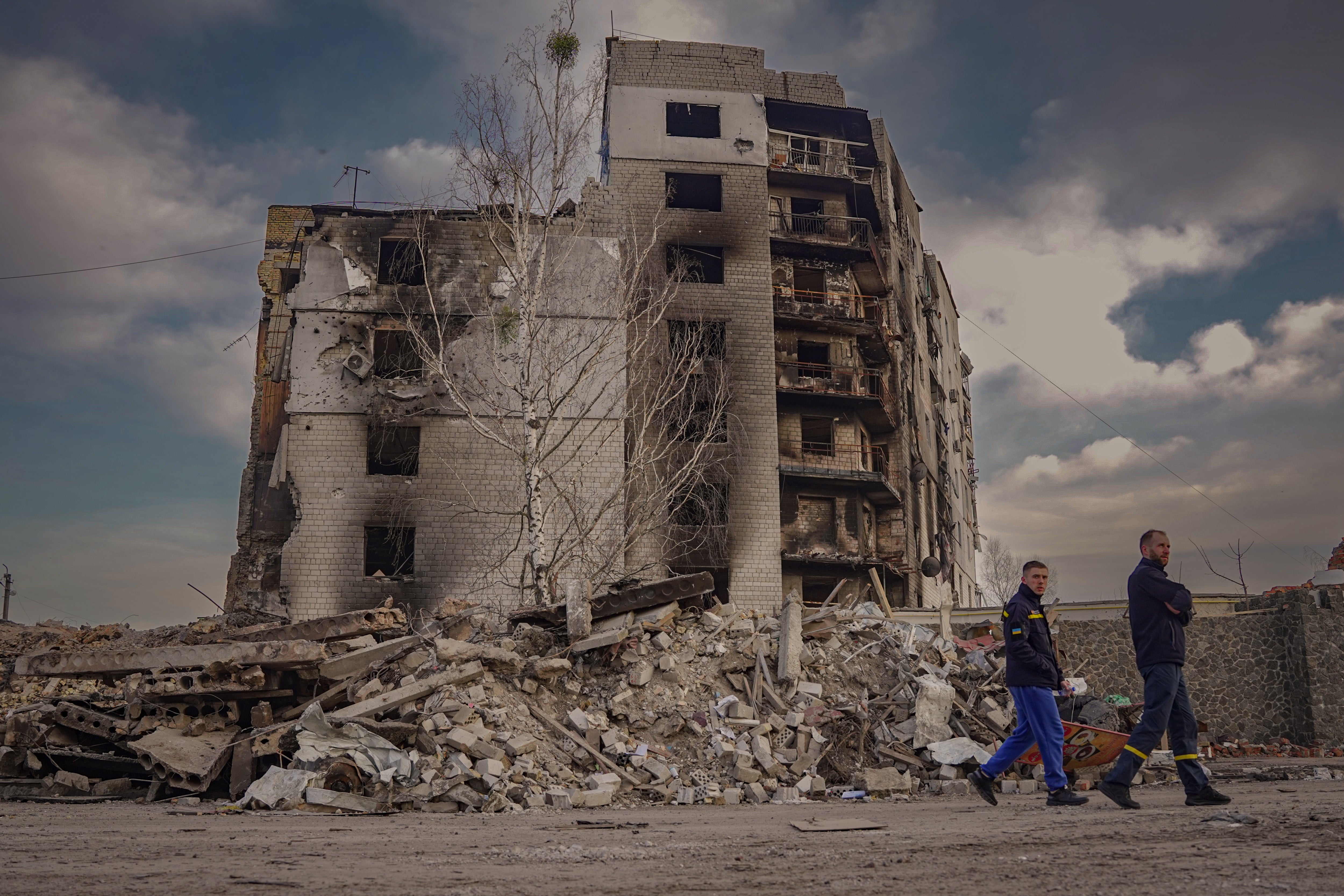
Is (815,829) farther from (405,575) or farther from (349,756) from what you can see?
(405,575)

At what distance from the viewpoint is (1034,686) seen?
6.91 meters

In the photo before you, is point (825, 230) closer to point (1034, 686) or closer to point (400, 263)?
point (400, 263)

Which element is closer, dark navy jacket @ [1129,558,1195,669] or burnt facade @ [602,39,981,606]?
dark navy jacket @ [1129,558,1195,669]

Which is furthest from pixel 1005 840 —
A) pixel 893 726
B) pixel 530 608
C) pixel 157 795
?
pixel 157 795

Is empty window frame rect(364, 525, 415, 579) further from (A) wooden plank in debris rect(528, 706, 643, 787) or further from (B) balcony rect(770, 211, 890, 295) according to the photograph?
(A) wooden plank in debris rect(528, 706, 643, 787)

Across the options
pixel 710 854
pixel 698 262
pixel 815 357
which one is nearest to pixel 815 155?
→ pixel 698 262

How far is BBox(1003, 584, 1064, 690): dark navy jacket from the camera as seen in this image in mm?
6863

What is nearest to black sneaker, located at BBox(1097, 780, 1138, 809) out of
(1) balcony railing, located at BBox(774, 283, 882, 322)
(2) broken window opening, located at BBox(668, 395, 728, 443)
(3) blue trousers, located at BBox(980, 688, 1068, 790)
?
(3) blue trousers, located at BBox(980, 688, 1068, 790)

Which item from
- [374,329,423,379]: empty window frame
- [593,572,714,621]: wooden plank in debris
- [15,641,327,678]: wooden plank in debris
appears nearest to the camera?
[15,641,327,678]: wooden plank in debris

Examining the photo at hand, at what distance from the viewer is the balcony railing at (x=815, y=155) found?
31.1m

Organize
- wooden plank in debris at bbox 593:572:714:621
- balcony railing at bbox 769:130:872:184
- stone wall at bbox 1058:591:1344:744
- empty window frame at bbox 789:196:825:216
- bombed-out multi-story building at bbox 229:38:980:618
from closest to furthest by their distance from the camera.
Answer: wooden plank in debris at bbox 593:572:714:621
stone wall at bbox 1058:591:1344:744
bombed-out multi-story building at bbox 229:38:980:618
balcony railing at bbox 769:130:872:184
empty window frame at bbox 789:196:825:216

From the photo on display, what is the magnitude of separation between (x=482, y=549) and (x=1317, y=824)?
20761 mm

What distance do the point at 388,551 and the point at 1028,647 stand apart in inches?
822

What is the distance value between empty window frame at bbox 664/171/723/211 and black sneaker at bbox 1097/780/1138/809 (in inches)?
965
